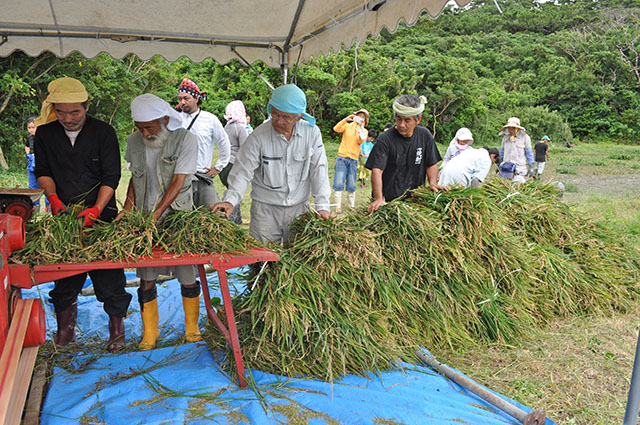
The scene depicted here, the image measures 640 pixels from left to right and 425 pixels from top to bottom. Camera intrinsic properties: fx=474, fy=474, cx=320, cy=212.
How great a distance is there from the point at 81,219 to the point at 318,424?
1634mm

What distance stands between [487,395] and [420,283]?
0.82m

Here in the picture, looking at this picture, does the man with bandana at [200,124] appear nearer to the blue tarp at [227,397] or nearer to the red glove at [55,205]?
the red glove at [55,205]

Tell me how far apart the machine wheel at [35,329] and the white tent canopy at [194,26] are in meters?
2.56

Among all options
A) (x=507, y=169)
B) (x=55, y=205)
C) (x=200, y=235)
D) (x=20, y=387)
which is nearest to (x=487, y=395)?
(x=200, y=235)

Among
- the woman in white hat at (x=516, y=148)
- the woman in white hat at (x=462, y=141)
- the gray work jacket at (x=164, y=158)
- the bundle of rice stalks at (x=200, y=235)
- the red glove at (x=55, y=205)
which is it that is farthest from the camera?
the woman in white hat at (x=516, y=148)

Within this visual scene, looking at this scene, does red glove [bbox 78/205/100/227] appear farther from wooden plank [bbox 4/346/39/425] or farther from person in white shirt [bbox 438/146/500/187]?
person in white shirt [bbox 438/146/500/187]

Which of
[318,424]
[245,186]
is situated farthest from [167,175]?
[318,424]

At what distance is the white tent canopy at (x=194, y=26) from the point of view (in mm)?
3576

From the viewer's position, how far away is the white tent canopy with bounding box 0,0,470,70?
3.58 m

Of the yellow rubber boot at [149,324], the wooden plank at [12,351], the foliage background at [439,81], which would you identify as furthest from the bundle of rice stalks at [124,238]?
the foliage background at [439,81]

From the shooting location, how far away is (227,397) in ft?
7.70

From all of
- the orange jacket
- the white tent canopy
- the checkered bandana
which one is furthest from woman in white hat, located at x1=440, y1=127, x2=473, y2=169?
the checkered bandana

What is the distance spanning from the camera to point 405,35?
36.7 m

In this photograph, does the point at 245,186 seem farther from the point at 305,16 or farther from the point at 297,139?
the point at 305,16
